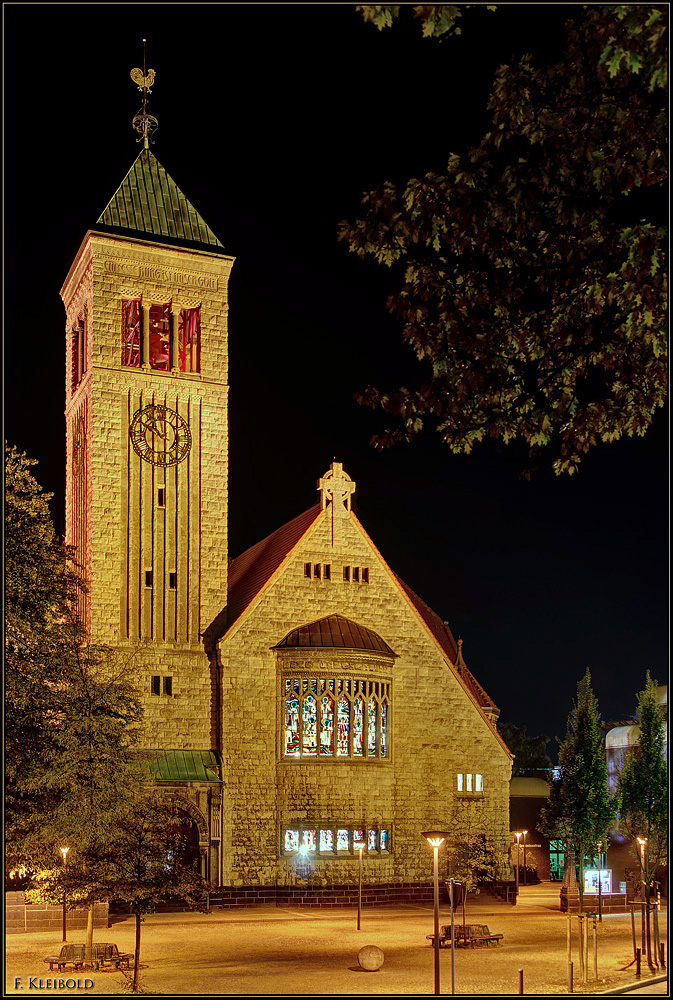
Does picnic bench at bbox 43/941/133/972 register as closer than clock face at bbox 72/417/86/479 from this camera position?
Yes

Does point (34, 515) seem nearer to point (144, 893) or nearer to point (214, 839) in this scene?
point (144, 893)

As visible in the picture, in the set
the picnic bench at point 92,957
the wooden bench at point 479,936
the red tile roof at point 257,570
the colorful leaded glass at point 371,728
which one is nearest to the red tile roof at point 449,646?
the red tile roof at point 257,570

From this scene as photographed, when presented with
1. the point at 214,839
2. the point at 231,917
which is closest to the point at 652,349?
the point at 231,917

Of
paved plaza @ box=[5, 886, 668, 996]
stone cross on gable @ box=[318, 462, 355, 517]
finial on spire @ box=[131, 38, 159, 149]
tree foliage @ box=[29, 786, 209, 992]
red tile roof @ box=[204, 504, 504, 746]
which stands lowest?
paved plaza @ box=[5, 886, 668, 996]

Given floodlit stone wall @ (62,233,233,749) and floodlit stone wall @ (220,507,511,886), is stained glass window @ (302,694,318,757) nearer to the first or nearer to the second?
floodlit stone wall @ (220,507,511,886)

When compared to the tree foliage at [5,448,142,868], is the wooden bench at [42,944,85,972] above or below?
below

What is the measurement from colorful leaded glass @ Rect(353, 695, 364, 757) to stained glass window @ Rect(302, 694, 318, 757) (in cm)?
166

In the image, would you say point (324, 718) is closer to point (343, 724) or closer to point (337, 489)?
point (343, 724)

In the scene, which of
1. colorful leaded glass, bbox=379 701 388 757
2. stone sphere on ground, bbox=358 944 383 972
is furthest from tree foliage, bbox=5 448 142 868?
colorful leaded glass, bbox=379 701 388 757

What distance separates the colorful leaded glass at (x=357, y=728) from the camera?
4944 cm

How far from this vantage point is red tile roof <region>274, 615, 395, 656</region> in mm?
49156

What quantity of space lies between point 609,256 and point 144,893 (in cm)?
1872

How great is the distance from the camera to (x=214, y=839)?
46.8 meters

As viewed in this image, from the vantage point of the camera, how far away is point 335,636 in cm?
4956
